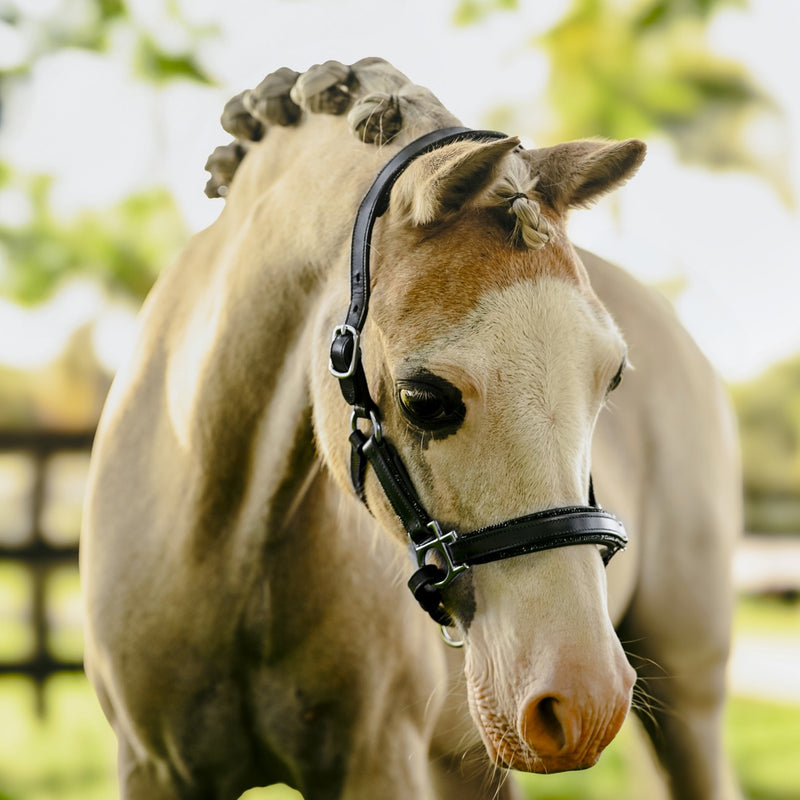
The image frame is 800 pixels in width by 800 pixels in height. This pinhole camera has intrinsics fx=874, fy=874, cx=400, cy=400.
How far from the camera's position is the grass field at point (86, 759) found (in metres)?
5.47

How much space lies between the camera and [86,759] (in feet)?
19.2

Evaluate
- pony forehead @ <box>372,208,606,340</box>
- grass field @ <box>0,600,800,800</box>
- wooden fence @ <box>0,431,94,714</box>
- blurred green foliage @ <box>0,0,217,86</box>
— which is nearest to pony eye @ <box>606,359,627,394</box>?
pony forehead @ <box>372,208,606,340</box>

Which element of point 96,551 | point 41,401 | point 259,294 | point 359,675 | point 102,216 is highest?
point 102,216

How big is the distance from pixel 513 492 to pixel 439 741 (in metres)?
1.15

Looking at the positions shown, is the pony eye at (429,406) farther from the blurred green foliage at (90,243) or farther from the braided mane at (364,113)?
the blurred green foliage at (90,243)

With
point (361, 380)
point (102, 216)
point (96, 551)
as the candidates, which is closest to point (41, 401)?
point (102, 216)

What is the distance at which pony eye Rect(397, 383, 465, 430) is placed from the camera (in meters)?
1.42

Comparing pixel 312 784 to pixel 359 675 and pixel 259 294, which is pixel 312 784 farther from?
pixel 259 294

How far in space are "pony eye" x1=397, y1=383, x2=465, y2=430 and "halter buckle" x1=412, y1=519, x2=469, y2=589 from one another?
0.17 m

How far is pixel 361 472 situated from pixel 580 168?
27.0 inches

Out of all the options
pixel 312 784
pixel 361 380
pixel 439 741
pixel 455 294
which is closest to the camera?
pixel 455 294

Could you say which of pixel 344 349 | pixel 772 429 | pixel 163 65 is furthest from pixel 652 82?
pixel 344 349

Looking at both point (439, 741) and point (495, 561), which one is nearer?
point (495, 561)

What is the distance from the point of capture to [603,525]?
1.40 m
